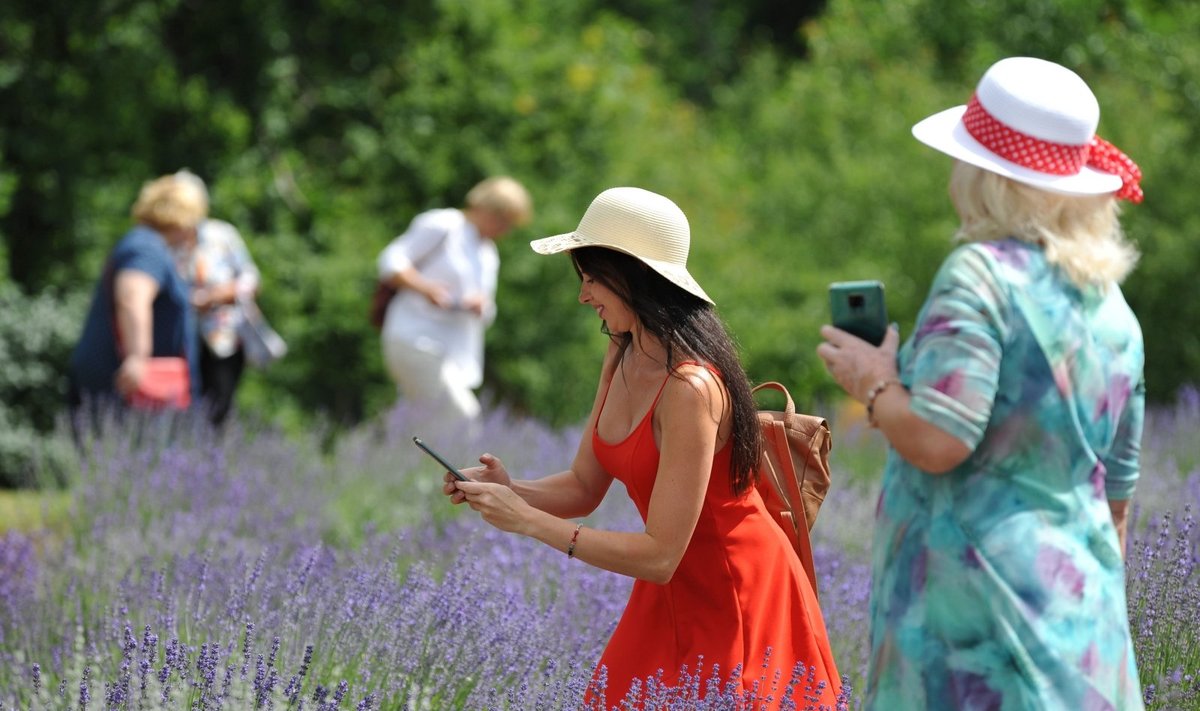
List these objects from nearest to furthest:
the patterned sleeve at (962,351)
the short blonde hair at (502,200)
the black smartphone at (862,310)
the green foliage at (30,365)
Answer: the patterned sleeve at (962,351) → the black smartphone at (862,310) → the short blonde hair at (502,200) → the green foliage at (30,365)

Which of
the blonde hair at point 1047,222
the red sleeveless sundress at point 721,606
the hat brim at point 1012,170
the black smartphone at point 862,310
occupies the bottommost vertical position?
the red sleeveless sundress at point 721,606

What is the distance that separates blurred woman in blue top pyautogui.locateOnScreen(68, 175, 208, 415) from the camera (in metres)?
6.28

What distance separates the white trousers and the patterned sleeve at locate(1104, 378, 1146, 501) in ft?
17.4

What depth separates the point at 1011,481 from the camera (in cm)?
221

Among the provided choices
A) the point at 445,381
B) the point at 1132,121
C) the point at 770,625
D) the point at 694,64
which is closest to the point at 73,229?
the point at 445,381

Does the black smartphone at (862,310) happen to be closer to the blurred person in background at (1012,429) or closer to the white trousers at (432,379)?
the blurred person in background at (1012,429)

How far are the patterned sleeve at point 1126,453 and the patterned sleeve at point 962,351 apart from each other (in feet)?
1.15

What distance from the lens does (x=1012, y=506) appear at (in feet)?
7.23

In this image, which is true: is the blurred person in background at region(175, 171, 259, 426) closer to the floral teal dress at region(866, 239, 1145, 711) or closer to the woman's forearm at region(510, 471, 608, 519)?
the woman's forearm at region(510, 471, 608, 519)

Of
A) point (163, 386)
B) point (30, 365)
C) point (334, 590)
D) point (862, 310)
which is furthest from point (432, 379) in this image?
point (862, 310)

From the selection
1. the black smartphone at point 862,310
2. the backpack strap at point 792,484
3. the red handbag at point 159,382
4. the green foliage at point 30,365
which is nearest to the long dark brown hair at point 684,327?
the backpack strap at point 792,484

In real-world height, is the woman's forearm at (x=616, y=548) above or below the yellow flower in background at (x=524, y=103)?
above

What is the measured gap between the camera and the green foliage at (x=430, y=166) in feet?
33.4

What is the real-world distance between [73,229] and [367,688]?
773 cm
